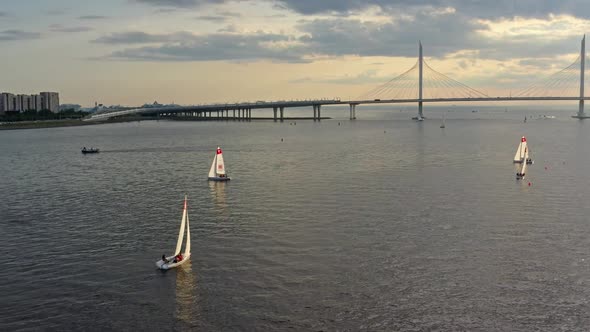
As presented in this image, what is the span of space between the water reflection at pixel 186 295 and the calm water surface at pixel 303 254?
3.9 inches

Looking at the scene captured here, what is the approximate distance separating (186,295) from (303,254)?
8764 mm

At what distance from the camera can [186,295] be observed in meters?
28.6

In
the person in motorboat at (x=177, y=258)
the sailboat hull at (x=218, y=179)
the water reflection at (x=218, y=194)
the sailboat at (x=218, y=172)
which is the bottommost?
the person in motorboat at (x=177, y=258)

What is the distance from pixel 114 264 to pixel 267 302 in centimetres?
1096

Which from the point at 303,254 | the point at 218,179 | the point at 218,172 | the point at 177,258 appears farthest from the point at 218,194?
the point at 177,258

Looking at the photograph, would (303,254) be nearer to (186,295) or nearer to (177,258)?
(177,258)

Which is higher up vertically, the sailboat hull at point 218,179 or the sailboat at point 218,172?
the sailboat at point 218,172

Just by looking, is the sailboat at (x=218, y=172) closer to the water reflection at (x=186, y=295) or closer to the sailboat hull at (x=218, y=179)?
the sailboat hull at (x=218, y=179)

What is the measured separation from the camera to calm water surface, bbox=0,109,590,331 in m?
26.3

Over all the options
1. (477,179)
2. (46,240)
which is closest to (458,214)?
(477,179)

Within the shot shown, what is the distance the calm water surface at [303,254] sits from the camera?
86.2 ft

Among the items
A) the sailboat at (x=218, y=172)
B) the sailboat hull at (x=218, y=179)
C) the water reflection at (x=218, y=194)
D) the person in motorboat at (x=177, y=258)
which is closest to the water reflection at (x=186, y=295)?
the person in motorboat at (x=177, y=258)

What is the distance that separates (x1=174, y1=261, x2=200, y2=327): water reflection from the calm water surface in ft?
0.33

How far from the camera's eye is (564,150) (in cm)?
10981
